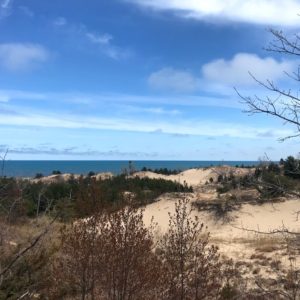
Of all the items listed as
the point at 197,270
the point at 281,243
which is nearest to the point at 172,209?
the point at 281,243

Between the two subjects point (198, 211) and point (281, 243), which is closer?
point (281, 243)

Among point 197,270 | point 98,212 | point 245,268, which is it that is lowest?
point 245,268

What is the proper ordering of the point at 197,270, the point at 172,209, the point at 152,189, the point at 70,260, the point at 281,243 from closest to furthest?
the point at 197,270, the point at 70,260, the point at 281,243, the point at 172,209, the point at 152,189

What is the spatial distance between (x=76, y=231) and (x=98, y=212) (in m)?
0.75

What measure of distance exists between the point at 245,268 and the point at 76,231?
7.99 m

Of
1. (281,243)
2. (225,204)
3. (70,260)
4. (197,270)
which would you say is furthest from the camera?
(225,204)

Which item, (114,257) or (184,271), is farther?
(184,271)

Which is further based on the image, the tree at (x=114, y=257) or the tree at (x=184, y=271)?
the tree at (x=184, y=271)

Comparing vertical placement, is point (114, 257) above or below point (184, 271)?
above

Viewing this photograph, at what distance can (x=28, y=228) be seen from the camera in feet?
71.2

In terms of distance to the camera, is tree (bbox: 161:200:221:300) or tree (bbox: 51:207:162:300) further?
tree (bbox: 161:200:221:300)

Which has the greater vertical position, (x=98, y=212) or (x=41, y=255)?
(x=98, y=212)

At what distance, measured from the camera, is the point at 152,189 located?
3569 centimetres

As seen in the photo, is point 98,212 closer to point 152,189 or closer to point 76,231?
point 76,231
